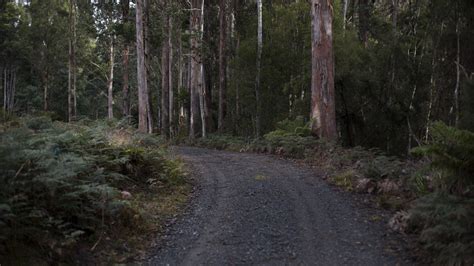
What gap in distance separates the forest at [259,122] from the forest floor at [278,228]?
15.6 inches

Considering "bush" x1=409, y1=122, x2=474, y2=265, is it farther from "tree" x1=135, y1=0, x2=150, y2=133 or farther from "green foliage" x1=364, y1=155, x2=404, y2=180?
"tree" x1=135, y1=0, x2=150, y2=133

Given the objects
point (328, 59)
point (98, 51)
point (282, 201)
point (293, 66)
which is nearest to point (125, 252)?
point (282, 201)

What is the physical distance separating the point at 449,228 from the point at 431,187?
7.83 feet

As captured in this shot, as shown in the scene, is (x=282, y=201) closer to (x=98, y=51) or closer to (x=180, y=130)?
(x=180, y=130)

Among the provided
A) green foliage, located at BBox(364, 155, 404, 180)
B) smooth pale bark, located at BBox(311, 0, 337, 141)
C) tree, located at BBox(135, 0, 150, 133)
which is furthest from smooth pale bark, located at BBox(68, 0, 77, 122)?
green foliage, located at BBox(364, 155, 404, 180)

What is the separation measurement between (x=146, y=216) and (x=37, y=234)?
96.4 inches

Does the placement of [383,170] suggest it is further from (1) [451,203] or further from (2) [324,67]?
(2) [324,67]

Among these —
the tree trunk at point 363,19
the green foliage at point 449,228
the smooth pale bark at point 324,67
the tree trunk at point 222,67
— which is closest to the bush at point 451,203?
the green foliage at point 449,228

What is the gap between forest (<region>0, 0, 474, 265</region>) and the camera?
591cm

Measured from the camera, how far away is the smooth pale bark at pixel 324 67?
52.0 ft

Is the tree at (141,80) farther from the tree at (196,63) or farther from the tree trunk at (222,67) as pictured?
the tree trunk at (222,67)

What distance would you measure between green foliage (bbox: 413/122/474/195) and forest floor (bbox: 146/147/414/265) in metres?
1.15

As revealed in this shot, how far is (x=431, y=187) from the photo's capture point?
25.2 feet

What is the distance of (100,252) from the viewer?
643cm
